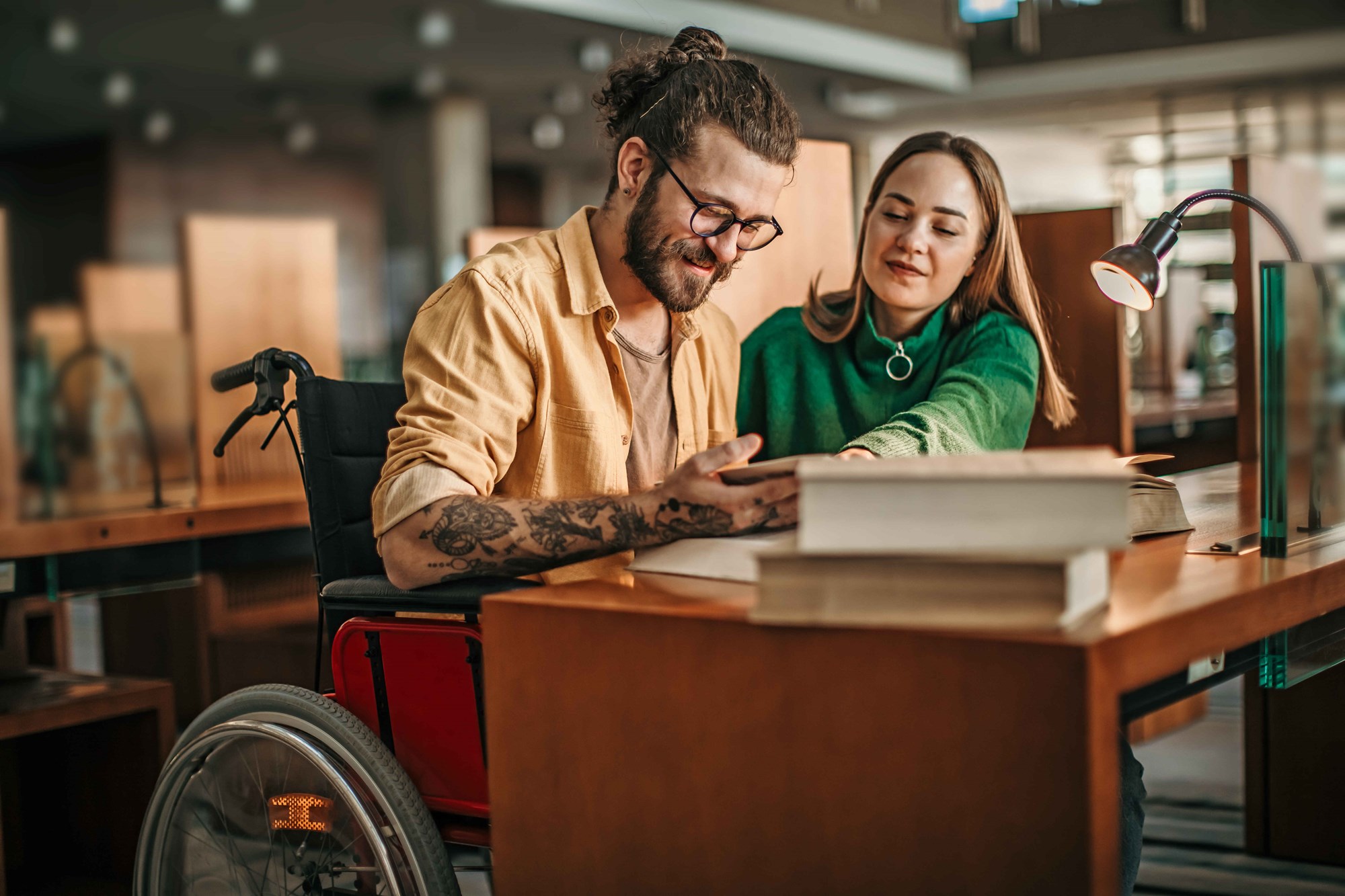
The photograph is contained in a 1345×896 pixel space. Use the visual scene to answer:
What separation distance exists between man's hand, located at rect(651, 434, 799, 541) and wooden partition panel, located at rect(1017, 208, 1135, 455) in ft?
3.37

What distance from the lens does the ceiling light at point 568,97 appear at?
8.05 m

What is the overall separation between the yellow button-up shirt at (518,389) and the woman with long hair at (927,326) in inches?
13.6

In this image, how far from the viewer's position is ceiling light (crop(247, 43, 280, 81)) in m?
6.93

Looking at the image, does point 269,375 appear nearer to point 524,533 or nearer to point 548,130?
point 524,533

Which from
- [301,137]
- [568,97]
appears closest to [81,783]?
[568,97]

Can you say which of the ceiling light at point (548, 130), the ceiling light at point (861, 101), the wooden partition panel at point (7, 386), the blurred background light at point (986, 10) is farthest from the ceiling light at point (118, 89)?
the blurred background light at point (986, 10)

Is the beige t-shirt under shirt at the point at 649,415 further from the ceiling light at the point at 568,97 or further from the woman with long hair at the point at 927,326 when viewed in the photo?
the ceiling light at the point at 568,97

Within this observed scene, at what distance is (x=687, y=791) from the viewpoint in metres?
0.99

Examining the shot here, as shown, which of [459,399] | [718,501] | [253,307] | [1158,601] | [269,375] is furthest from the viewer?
[253,307]

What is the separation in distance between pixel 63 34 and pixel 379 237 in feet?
9.86

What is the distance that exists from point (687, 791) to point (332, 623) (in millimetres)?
594

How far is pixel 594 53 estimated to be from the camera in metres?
7.18

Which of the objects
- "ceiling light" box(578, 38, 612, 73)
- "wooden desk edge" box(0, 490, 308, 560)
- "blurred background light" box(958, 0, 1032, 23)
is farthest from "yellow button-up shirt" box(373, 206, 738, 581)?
"blurred background light" box(958, 0, 1032, 23)

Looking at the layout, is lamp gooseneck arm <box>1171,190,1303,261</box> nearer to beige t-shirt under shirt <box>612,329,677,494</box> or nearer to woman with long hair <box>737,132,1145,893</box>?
woman with long hair <box>737,132,1145,893</box>
